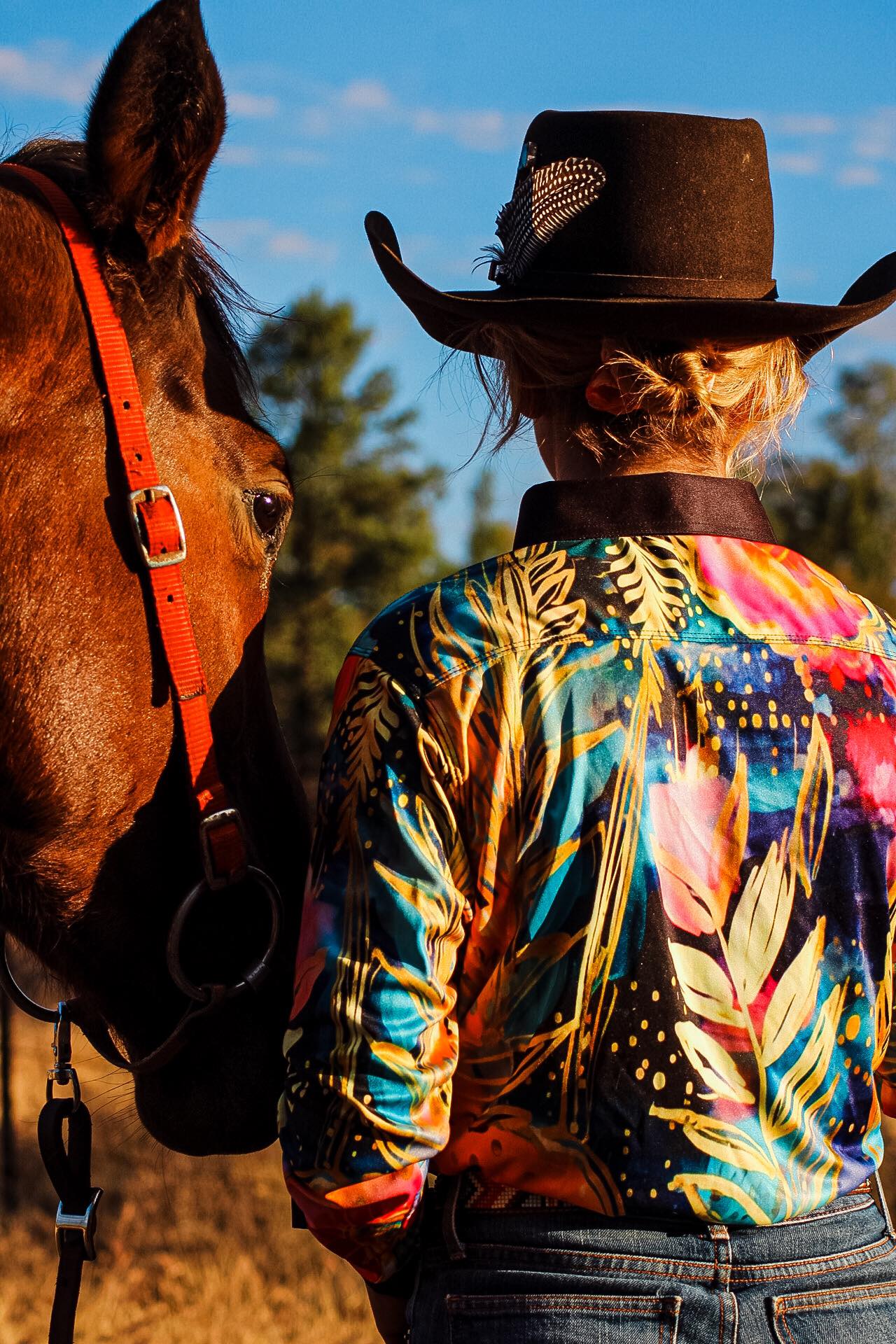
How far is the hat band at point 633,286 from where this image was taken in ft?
4.90

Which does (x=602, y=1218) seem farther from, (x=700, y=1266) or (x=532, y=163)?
(x=532, y=163)

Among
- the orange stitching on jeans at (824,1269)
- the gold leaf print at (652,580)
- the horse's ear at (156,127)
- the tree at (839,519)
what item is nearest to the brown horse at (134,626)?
the horse's ear at (156,127)

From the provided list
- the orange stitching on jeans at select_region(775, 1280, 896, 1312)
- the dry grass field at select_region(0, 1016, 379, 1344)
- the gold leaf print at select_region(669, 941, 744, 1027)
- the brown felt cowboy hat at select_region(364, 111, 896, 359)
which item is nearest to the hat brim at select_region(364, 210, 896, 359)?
the brown felt cowboy hat at select_region(364, 111, 896, 359)

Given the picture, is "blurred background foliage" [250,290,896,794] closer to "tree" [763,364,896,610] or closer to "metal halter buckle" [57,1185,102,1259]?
"tree" [763,364,896,610]

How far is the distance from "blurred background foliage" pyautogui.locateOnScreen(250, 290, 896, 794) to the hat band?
15.0 m

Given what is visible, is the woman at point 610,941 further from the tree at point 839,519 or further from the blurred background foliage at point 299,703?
the tree at point 839,519

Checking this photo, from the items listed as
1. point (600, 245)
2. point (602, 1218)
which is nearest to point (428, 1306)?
point (602, 1218)

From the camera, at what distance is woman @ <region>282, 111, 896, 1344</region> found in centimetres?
127

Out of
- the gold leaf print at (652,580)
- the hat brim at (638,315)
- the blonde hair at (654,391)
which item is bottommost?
the gold leaf print at (652,580)

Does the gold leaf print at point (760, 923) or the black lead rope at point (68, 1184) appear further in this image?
the black lead rope at point (68, 1184)

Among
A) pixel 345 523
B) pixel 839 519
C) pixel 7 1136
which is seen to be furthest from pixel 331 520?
pixel 7 1136

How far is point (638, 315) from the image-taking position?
1449 millimetres

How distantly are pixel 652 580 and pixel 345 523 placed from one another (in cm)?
1959

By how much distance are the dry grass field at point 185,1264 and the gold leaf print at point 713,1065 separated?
8.14 feet
